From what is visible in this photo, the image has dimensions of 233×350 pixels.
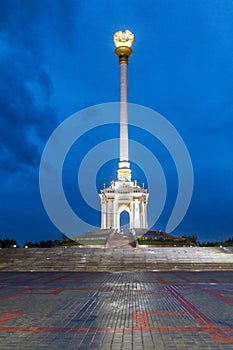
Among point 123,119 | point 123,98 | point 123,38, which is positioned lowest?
point 123,119

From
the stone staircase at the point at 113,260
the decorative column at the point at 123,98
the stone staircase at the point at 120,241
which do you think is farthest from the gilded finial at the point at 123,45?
the stone staircase at the point at 113,260

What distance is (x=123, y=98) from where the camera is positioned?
1892 inches

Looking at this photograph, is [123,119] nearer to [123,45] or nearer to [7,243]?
[123,45]

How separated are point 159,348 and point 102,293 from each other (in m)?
5.44

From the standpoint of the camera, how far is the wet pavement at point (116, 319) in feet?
16.7

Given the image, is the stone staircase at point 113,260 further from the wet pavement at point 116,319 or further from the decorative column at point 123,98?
the decorative column at point 123,98

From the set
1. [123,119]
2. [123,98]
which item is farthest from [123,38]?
[123,119]

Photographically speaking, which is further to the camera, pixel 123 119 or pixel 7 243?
pixel 123 119

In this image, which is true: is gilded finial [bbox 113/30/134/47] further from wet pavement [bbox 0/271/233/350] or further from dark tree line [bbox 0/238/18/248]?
wet pavement [bbox 0/271/233/350]

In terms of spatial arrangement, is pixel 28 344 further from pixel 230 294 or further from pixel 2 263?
pixel 2 263

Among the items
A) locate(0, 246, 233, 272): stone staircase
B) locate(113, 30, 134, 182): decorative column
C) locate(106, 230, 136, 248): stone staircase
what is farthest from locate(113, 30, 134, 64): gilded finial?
locate(0, 246, 233, 272): stone staircase

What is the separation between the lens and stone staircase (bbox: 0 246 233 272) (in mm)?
19984

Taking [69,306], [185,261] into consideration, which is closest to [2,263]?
[185,261]

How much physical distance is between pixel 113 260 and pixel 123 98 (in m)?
31.3
